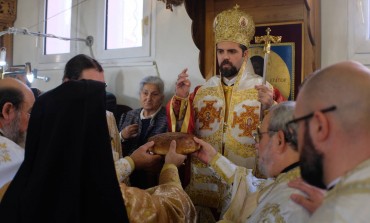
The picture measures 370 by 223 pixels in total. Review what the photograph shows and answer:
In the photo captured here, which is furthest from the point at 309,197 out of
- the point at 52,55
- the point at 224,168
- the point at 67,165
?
the point at 52,55

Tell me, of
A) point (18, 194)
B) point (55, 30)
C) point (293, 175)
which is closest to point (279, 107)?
point (293, 175)

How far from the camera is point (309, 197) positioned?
1.54 meters

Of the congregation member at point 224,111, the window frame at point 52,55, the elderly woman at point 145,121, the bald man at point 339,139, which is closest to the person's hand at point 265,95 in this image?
the congregation member at point 224,111

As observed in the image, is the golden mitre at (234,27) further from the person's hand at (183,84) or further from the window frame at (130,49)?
the window frame at (130,49)

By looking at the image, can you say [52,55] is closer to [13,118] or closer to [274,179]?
[13,118]

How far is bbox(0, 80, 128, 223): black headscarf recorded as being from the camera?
1.46m

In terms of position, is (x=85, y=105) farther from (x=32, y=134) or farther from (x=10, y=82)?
(x=10, y=82)

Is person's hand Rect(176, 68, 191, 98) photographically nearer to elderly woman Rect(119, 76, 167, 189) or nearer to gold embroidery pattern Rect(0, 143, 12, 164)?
elderly woman Rect(119, 76, 167, 189)

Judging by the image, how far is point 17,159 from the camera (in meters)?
2.12

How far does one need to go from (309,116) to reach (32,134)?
3.06ft

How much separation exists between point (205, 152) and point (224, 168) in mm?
187

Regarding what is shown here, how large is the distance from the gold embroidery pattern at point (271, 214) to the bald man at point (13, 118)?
120 centimetres

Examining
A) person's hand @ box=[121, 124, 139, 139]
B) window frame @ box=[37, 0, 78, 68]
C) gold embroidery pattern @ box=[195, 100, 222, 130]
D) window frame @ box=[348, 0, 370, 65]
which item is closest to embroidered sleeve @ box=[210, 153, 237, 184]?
gold embroidery pattern @ box=[195, 100, 222, 130]

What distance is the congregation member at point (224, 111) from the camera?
3283 mm
